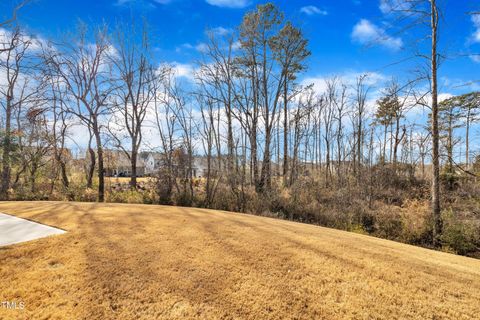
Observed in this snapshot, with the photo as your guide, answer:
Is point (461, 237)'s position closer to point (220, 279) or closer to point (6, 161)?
point (220, 279)

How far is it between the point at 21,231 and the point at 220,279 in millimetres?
3798

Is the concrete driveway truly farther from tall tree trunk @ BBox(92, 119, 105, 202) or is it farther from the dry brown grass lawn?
tall tree trunk @ BBox(92, 119, 105, 202)

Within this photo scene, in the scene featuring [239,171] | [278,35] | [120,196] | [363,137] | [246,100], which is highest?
[278,35]

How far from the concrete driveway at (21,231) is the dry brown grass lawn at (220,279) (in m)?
0.31

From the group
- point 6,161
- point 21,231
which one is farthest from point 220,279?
point 6,161

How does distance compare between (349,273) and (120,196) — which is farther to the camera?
(120,196)

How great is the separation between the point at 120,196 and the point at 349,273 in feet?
36.1

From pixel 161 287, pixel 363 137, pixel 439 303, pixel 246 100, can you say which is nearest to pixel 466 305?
pixel 439 303

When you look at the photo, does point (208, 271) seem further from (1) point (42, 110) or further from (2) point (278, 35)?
(2) point (278, 35)

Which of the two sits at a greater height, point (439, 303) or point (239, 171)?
point (239, 171)

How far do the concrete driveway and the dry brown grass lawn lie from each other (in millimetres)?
309

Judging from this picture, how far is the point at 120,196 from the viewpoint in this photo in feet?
36.3

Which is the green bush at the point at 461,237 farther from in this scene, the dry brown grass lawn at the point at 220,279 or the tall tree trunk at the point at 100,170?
the tall tree trunk at the point at 100,170

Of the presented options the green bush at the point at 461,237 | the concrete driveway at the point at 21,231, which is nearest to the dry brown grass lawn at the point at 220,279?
the concrete driveway at the point at 21,231
